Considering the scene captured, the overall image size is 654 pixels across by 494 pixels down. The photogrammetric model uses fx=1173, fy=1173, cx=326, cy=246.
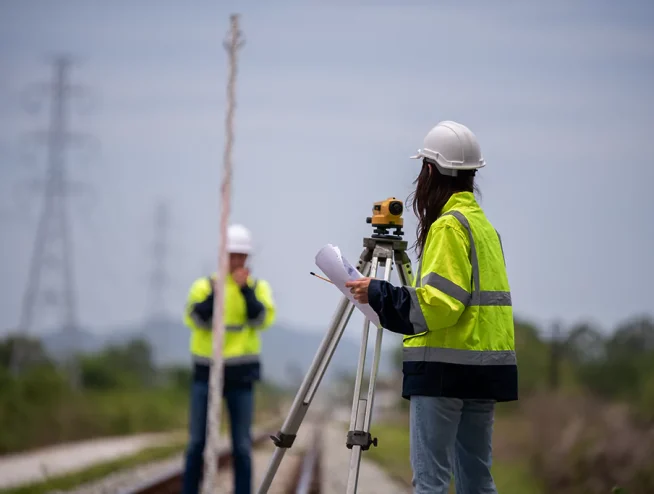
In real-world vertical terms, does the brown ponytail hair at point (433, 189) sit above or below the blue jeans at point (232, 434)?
above

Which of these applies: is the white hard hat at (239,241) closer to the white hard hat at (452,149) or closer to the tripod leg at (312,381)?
the tripod leg at (312,381)

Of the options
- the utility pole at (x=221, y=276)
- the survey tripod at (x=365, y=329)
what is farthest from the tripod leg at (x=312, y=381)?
the utility pole at (x=221, y=276)

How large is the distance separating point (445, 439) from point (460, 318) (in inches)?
17.6

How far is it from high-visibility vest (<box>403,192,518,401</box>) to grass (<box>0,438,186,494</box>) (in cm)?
587

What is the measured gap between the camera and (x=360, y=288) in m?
4.28

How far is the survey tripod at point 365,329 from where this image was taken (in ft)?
14.9

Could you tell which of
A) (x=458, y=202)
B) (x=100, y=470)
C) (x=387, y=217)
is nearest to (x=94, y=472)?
(x=100, y=470)

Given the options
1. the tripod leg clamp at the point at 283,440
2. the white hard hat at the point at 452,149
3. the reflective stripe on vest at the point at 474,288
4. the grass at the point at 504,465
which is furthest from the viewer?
the grass at the point at 504,465

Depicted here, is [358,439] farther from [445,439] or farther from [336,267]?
[336,267]

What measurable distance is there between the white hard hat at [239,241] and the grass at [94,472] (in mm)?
3084

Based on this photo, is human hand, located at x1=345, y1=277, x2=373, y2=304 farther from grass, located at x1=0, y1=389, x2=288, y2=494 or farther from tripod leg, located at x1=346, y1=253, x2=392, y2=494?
grass, located at x1=0, y1=389, x2=288, y2=494

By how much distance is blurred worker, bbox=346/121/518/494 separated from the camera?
423 cm

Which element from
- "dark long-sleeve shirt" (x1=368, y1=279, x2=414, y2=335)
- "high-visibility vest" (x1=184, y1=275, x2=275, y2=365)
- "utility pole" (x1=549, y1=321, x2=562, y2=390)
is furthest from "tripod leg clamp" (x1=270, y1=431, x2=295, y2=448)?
"utility pole" (x1=549, y1=321, x2=562, y2=390)

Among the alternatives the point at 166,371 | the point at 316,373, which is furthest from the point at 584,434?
the point at 166,371
